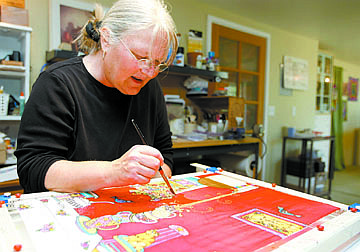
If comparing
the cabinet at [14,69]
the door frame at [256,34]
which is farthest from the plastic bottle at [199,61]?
the cabinet at [14,69]

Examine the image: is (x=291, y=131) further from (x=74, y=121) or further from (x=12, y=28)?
(x=74, y=121)

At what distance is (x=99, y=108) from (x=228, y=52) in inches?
100.0

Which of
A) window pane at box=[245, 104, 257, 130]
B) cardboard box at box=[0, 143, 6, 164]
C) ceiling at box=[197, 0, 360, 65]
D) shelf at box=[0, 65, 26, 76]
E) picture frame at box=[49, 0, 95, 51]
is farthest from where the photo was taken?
window pane at box=[245, 104, 257, 130]

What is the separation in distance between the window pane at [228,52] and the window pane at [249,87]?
232 millimetres

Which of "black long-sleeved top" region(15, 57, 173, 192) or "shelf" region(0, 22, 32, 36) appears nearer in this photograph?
"black long-sleeved top" region(15, 57, 173, 192)

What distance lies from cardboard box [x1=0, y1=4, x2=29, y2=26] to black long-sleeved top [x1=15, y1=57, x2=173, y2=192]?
1181mm

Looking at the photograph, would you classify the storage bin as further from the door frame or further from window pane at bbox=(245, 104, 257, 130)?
window pane at bbox=(245, 104, 257, 130)

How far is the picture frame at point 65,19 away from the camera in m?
2.01

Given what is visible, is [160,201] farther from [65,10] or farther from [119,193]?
[65,10]

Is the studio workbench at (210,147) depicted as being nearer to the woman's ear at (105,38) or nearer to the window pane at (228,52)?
the window pane at (228,52)

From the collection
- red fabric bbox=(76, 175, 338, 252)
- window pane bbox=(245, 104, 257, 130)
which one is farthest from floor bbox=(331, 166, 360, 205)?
red fabric bbox=(76, 175, 338, 252)

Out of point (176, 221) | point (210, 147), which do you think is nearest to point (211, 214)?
point (176, 221)

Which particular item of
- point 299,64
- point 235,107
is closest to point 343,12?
point 299,64

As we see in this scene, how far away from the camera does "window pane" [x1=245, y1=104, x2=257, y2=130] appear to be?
343cm
